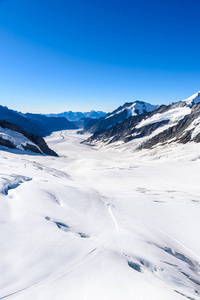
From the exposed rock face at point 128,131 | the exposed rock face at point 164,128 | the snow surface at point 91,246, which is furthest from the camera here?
the exposed rock face at point 128,131

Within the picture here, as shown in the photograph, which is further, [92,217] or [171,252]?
[92,217]

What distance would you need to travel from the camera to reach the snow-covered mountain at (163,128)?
7240 centimetres

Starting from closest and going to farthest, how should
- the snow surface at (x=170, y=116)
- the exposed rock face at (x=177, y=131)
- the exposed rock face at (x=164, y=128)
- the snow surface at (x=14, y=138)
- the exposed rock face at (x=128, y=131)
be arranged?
1. the snow surface at (x=14, y=138)
2. the exposed rock face at (x=164, y=128)
3. the exposed rock face at (x=177, y=131)
4. the snow surface at (x=170, y=116)
5. the exposed rock face at (x=128, y=131)

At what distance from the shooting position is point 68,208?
11219mm

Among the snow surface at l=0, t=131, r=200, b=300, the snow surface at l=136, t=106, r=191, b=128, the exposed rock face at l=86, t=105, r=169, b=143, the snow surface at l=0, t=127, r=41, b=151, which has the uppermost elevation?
the snow surface at l=136, t=106, r=191, b=128

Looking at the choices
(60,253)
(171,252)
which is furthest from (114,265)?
(171,252)

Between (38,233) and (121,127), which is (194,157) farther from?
(121,127)

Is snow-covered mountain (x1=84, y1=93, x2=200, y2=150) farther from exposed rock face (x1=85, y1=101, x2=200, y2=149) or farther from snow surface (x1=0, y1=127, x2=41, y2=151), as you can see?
snow surface (x1=0, y1=127, x2=41, y2=151)

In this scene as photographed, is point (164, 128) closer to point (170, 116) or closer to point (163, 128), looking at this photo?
point (163, 128)

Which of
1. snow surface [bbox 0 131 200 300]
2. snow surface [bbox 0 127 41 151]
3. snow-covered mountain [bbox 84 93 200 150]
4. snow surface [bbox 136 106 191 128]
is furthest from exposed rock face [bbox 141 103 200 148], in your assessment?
snow surface [bbox 0 131 200 300]

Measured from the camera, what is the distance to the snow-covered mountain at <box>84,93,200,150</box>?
72.4 m

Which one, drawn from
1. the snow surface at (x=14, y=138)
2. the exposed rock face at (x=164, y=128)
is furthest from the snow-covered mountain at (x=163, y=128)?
the snow surface at (x=14, y=138)

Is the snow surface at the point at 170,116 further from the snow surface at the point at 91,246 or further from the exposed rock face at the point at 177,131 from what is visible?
the snow surface at the point at 91,246

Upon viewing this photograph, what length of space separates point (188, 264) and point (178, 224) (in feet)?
14.5
